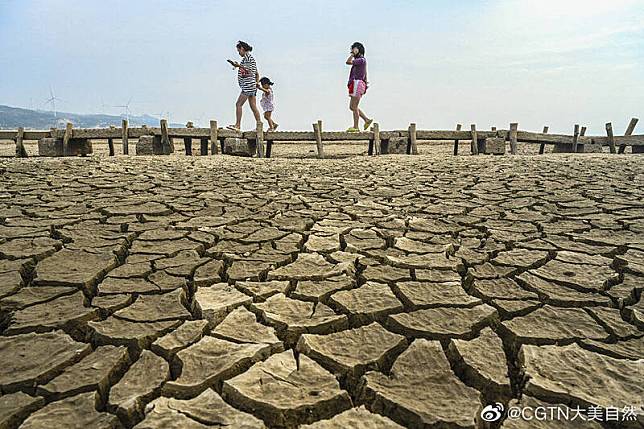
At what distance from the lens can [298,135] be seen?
29.4 ft

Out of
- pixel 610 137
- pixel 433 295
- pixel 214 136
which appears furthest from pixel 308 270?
pixel 610 137

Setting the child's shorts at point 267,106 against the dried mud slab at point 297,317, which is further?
the child's shorts at point 267,106

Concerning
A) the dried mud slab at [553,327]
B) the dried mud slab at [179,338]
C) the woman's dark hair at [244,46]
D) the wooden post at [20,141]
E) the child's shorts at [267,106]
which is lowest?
the dried mud slab at [179,338]

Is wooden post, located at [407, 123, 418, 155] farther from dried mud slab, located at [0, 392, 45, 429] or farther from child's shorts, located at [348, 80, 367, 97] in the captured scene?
dried mud slab, located at [0, 392, 45, 429]

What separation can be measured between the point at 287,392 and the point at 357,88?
7.48 meters

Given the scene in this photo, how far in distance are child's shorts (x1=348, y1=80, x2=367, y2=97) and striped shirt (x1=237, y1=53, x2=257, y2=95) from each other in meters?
1.81

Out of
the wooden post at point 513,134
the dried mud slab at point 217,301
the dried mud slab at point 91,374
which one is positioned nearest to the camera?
the dried mud slab at point 91,374

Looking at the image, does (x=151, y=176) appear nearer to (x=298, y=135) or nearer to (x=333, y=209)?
(x=333, y=209)

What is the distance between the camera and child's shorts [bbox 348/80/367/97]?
812cm

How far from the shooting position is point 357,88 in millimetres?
8133

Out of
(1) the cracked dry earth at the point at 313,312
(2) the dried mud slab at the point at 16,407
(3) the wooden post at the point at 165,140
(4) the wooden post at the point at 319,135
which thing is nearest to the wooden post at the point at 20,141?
(3) the wooden post at the point at 165,140

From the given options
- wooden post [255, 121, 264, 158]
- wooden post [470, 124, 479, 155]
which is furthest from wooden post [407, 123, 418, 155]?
wooden post [255, 121, 264, 158]

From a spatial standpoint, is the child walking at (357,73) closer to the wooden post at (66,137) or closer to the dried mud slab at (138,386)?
the wooden post at (66,137)

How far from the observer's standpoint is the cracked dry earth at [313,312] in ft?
4.08
